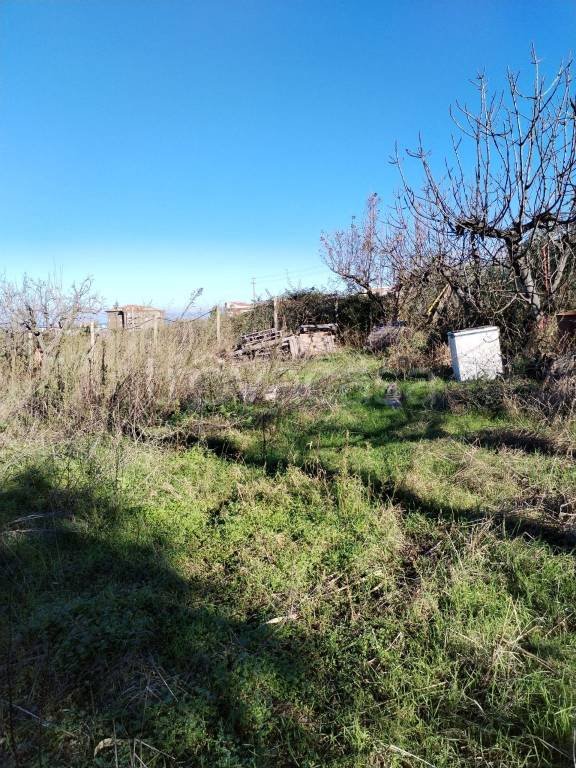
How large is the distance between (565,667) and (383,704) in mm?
818

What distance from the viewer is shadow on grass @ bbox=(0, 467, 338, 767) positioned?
1.80m

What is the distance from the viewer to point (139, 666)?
2.16 m

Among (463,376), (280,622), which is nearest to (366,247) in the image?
(463,376)

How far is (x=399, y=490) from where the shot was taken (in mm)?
3803

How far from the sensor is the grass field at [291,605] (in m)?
1.82

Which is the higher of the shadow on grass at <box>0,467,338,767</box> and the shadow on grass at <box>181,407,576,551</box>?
the shadow on grass at <box>181,407,576,551</box>

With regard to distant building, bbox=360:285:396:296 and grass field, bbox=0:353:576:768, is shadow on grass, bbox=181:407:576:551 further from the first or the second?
distant building, bbox=360:285:396:296

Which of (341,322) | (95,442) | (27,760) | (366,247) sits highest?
(366,247)

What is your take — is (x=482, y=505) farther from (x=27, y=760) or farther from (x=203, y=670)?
(x=27, y=760)

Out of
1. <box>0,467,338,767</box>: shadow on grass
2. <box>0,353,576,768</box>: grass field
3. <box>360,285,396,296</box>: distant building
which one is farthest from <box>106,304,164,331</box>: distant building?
<box>360,285,396,296</box>: distant building

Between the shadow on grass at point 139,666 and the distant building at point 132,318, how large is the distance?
3883mm

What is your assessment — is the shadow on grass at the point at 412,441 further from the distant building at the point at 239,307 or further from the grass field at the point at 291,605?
the distant building at the point at 239,307

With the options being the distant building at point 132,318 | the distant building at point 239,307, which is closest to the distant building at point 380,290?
the distant building at point 239,307

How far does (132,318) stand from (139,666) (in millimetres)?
5570
